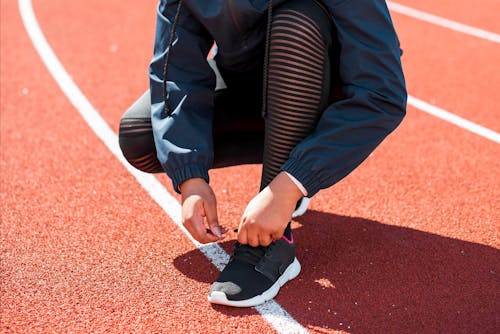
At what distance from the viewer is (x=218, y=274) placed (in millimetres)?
2732

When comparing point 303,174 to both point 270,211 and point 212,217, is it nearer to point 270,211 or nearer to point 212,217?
point 270,211

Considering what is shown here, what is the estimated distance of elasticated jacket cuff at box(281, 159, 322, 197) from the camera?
7.65 ft

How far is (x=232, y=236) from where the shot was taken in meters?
3.05

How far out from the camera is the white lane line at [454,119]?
419cm

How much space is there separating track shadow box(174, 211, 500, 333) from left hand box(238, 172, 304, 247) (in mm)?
325

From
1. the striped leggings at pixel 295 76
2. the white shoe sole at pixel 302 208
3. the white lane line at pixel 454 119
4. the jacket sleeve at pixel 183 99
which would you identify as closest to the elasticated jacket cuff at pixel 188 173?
the jacket sleeve at pixel 183 99

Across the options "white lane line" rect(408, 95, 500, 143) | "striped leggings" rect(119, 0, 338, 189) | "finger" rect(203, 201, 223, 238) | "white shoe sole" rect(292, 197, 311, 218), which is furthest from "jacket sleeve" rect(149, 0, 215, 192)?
"white lane line" rect(408, 95, 500, 143)

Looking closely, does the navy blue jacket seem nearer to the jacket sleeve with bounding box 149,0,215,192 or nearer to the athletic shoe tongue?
the jacket sleeve with bounding box 149,0,215,192

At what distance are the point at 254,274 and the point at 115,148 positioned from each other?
176cm

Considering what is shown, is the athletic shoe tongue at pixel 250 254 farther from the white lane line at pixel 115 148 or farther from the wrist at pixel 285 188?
A: the wrist at pixel 285 188

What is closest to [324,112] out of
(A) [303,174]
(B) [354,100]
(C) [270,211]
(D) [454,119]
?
(B) [354,100]

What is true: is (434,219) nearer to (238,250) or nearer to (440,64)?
(238,250)

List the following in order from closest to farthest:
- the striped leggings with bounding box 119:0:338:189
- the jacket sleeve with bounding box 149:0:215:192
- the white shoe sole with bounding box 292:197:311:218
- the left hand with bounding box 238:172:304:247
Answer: the left hand with bounding box 238:172:304:247
the striped leggings with bounding box 119:0:338:189
the jacket sleeve with bounding box 149:0:215:192
the white shoe sole with bounding box 292:197:311:218

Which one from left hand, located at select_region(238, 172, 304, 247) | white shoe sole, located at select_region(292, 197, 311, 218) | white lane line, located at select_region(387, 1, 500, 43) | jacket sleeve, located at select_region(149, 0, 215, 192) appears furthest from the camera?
white lane line, located at select_region(387, 1, 500, 43)
